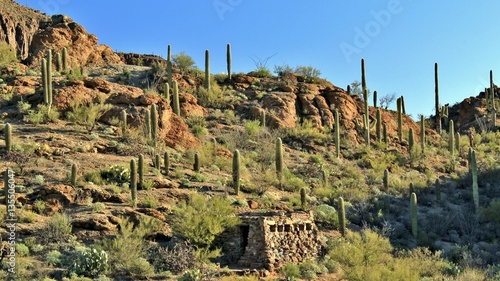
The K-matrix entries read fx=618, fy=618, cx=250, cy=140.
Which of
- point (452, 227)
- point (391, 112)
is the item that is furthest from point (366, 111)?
point (452, 227)

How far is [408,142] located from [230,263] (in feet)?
66.7

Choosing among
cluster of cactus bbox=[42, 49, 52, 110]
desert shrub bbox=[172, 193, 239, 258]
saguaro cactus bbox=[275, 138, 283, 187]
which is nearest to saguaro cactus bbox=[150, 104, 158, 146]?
cluster of cactus bbox=[42, 49, 52, 110]

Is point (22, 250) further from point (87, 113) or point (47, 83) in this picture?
point (47, 83)

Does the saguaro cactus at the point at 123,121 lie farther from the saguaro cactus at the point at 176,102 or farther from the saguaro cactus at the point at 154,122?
the saguaro cactus at the point at 176,102

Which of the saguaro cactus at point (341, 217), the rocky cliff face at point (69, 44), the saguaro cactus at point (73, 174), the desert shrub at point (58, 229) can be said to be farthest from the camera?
the rocky cliff face at point (69, 44)

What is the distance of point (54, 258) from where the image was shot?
16.8 m

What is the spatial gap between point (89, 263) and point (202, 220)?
4.18 m

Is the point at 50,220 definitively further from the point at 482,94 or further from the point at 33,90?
the point at 482,94

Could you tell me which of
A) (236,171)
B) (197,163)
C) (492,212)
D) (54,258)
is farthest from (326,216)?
(54,258)

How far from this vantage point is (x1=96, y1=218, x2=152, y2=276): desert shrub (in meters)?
16.9

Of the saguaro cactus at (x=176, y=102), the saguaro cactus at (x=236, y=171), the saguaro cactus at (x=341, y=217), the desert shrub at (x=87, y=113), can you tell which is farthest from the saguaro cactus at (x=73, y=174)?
the saguaro cactus at (x=176, y=102)

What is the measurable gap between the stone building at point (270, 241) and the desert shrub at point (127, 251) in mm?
2925

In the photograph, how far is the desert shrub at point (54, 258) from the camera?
54.7 ft

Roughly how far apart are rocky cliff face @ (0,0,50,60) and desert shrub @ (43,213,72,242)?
4294cm
